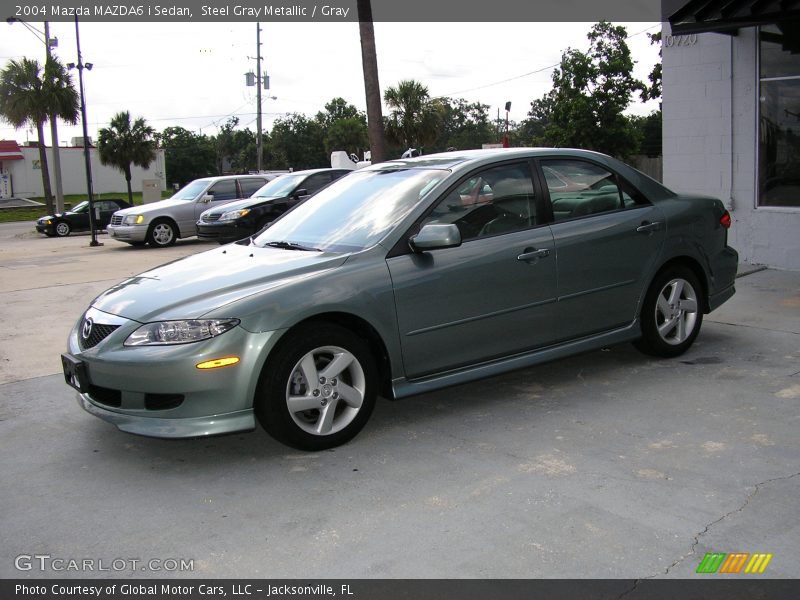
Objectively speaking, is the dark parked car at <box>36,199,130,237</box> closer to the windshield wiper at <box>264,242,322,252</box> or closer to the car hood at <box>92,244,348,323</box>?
the windshield wiper at <box>264,242,322,252</box>

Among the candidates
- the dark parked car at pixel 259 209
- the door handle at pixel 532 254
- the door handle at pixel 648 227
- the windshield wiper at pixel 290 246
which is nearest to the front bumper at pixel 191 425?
the windshield wiper at pixel 290 246

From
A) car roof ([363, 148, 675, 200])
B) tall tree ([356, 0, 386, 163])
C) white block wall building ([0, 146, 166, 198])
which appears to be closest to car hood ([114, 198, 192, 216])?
tall tree ([356, 0, 386, 163])

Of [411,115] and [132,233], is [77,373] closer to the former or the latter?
[132,233]

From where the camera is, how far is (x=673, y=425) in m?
4.86

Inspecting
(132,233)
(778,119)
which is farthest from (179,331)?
(132,233)

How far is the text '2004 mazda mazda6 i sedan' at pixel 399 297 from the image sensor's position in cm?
435

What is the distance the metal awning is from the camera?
9133mm

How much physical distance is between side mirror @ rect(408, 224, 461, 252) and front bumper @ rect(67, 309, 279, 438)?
1.04m

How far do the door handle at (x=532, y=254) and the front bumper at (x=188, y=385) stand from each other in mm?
1760

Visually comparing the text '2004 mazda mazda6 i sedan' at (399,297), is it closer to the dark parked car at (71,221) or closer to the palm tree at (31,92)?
the dark parked car at (71,221)

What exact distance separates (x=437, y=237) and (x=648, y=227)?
1.93 meters
